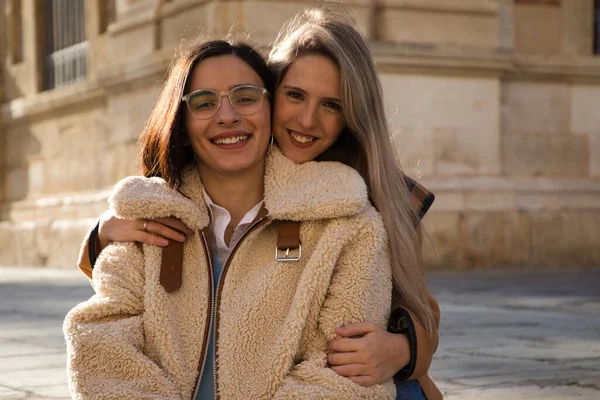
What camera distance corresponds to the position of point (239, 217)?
305cm

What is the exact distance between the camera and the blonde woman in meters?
2.88

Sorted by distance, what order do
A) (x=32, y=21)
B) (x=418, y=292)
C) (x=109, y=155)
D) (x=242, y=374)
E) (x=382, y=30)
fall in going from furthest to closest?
(x=32, y=21) < (x=109, y=155) < (x=382, y=30) < (x=418, y=292) < (x=242, y=374)

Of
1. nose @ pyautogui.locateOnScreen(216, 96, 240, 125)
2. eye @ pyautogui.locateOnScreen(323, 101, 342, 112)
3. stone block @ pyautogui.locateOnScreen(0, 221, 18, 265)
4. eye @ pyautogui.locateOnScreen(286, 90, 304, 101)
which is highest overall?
eye @ pyautogui.locateOnScreen(286, 90, 304, 101)

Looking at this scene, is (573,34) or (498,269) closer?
(498,269)

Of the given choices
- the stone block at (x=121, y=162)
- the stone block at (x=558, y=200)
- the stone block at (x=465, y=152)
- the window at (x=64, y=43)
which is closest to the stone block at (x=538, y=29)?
the stone block at (x=465, y=152)

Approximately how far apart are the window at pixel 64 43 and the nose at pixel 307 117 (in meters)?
9.77

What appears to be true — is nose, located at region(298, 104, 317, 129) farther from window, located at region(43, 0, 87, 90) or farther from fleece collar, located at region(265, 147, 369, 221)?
window, located at region(43, 0, 87, 90)

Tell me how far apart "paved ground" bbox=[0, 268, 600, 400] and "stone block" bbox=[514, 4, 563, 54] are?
2395mm

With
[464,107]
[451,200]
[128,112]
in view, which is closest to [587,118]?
[464,107]

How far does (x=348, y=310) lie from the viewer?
2.80m

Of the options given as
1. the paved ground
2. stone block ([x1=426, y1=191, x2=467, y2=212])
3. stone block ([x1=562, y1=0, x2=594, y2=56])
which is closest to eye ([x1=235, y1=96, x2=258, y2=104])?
the paved ground

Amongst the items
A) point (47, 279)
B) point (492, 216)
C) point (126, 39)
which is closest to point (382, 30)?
point (492, 216)

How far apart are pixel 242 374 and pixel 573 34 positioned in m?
8.11

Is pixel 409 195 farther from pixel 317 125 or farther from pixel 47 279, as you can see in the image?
pixel 47 279
